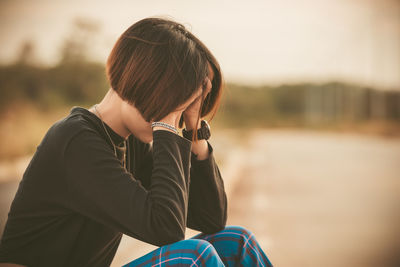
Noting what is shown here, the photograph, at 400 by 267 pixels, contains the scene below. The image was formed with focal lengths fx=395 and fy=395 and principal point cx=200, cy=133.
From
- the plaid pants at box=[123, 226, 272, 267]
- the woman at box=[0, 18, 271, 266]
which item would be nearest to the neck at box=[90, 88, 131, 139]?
the woman at box=[0, 18, 271, 266]

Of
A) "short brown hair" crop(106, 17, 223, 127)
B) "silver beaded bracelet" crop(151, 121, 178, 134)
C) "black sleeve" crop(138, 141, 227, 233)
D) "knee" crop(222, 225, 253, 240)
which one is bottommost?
"knee" crop(222, 225, 253, 240)

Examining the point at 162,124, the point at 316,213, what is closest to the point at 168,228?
the point at 162,124

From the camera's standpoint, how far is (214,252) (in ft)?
5.20

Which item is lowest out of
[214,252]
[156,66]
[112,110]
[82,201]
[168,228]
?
[214,252]

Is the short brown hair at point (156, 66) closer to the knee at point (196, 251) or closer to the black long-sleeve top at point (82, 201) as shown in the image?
the black long-sleeve top at point (82, 201)

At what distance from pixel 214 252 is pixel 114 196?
463mm

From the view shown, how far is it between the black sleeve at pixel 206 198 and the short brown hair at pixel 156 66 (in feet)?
1.55

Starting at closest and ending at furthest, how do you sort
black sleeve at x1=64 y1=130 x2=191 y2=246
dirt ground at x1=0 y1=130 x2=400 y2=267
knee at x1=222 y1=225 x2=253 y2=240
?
black sleeve at x1=64 y1=130 x2=191 y2=246 < knee at x1=222 y1=225 x2=253 y2=240 < dirt ground at x1=0 y1=130 x2=400 y2=267

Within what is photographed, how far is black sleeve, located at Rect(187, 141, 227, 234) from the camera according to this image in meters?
2.02

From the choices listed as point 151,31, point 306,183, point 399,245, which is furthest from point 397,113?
point 151,31

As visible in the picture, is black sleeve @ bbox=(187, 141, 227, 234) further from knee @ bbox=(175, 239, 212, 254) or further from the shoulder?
the shoulder

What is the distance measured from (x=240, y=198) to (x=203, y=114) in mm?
4376

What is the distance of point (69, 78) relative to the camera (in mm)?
27062

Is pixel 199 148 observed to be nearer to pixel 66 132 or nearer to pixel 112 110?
pixel 112 110
